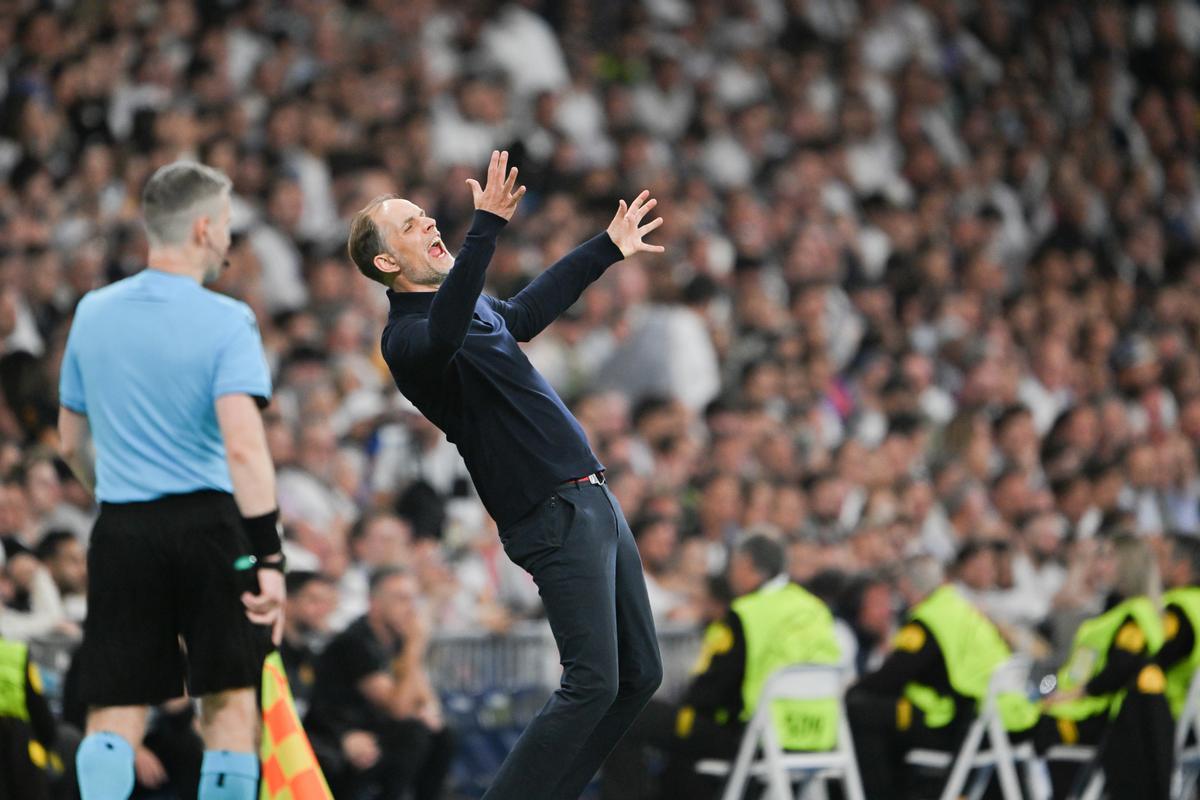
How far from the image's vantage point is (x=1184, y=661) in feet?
26.7

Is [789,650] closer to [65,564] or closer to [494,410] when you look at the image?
[494,410]

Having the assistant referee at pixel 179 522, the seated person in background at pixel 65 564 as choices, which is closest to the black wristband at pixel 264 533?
the assistant referee at pixel 179 522

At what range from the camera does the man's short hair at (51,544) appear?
7.78 metres

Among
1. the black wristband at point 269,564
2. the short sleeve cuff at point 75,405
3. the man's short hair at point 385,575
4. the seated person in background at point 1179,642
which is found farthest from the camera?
the seated person in background at point 1179,642

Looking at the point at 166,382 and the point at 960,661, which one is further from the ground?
the point at 166,382

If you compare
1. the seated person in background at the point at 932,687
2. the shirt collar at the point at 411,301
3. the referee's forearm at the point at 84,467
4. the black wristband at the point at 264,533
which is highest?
the shirt collar at the point at 411,301

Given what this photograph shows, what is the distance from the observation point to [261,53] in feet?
41.7

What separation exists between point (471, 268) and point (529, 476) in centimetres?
66

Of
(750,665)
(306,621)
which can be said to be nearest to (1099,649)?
(750,665)

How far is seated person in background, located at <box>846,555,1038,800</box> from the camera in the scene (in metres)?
7.99

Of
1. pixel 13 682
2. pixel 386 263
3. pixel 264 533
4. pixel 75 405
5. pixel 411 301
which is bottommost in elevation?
pixel 13 682

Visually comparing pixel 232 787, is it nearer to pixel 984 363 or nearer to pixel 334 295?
pixel 334 295

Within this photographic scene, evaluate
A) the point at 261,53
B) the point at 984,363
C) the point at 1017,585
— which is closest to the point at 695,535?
the point at 1017,585

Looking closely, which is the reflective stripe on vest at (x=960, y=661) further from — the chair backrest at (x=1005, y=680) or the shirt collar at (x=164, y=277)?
the shirt collar at (x=164, y=277)
